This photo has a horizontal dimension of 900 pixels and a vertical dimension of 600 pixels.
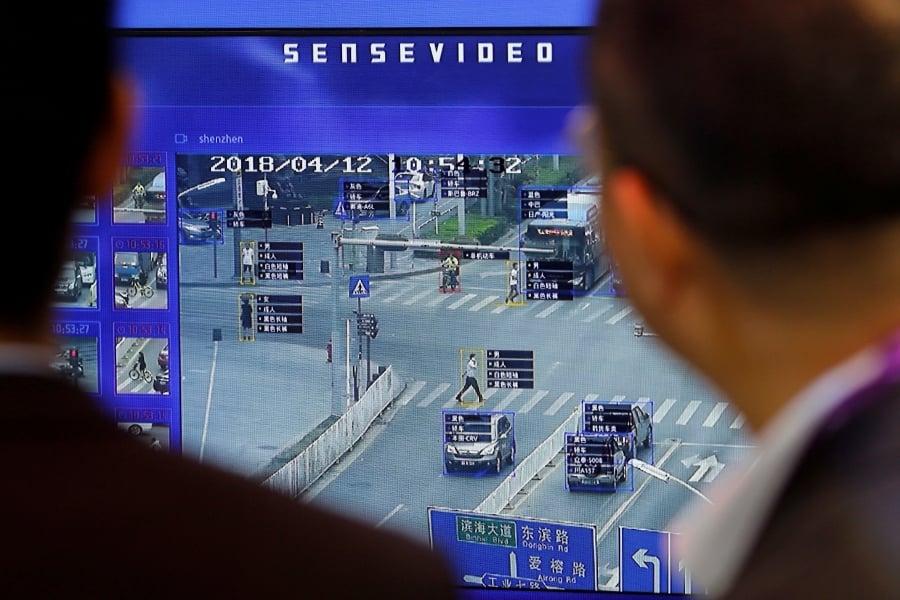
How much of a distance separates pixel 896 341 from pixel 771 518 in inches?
4.0

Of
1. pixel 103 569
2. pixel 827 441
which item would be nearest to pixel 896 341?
pixel 827 441

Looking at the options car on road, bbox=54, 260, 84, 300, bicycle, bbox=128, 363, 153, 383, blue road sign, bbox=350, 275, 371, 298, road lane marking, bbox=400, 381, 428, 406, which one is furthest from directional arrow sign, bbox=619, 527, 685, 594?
car on road, bbox=54, 260, 84, 300

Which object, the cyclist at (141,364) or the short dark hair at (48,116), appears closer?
the short dark hair at (48,116)

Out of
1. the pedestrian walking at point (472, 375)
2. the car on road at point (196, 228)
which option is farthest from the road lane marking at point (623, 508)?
the car on road at point (196, 228)

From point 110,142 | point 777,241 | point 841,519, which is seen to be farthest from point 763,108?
point 110,142

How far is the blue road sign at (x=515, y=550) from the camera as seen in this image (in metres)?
1.50

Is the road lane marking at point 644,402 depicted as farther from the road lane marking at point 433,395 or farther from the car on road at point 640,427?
the road lane marking at point 433,395

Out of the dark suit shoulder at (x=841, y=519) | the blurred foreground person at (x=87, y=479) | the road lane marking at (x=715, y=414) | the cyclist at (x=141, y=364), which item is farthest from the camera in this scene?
the cyclist at (x=141, y=364)

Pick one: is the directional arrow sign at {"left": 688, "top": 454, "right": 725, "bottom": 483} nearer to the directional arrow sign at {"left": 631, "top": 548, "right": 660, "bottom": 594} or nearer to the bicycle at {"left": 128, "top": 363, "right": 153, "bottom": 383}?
the directional arrow sign at {"left": 631, "top": 548, "right": 660, "bottom": 594}

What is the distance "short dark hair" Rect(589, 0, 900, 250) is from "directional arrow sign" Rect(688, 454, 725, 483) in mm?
916

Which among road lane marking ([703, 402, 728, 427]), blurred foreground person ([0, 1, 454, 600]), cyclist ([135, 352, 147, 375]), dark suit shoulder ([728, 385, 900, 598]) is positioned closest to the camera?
dark suit shoulder ([728, 385, 900, 598])

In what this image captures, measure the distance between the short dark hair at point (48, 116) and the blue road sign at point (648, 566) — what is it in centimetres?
102

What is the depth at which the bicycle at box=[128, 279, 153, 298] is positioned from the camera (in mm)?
1546

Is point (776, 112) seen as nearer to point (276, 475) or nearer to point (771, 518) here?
point (771, 518)
